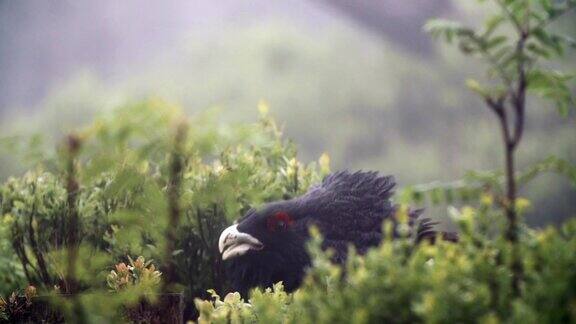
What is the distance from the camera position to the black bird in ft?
10.1

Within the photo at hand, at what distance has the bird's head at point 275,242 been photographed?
3.09m

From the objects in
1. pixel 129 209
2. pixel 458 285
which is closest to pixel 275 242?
pixel 129 209

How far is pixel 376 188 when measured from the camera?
10.5ft

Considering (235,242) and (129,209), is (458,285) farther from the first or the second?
(235,242)

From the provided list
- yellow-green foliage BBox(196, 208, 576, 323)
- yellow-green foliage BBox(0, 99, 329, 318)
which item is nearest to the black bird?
yellow-green foliage BBox(0, 99, 329, 318)

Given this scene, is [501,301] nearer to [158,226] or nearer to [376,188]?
[158,226]

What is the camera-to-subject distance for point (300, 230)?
10.2 ft

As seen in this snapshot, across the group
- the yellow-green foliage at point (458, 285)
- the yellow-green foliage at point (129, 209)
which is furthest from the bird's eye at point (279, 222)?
the yellow-green foliage at point (458, 285)

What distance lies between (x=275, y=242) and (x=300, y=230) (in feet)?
0.36

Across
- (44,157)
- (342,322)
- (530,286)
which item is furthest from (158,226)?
(530,286)

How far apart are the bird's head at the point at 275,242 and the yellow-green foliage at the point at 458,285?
1382 millimetres

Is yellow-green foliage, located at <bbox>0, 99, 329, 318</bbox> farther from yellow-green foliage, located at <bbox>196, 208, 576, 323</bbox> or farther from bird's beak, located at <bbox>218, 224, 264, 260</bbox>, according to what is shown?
yellow-green foliage, located at <bbox>196, 208, 576, 323</bbox>

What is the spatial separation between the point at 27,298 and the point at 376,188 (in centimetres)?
140

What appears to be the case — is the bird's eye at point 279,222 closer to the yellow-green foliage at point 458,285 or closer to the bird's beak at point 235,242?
the bird's beak at point 235,242
